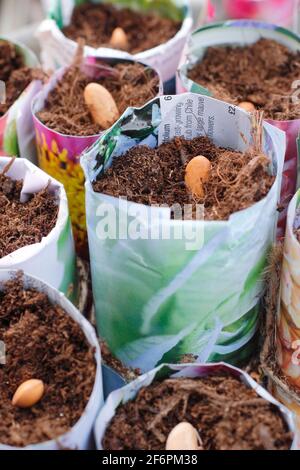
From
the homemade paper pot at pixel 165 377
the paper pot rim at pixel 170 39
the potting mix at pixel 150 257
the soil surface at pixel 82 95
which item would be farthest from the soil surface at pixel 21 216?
the paper pot rim at pixel 170 39

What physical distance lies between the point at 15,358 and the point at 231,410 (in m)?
0.23

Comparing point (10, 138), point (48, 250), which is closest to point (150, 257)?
point (48, 250)

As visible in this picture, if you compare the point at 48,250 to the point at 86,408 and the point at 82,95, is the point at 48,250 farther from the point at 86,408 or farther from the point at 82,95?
the point at 82,95

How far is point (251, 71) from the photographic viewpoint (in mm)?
1075

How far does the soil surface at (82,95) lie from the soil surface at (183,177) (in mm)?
128

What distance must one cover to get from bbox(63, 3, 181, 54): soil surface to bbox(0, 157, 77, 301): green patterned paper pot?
42 centimetres

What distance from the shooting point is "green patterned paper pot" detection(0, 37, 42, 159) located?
935 millimetres

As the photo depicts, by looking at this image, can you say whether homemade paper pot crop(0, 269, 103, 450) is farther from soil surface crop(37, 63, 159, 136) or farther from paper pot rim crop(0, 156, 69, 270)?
soil surface crop(37, 63, 159, 136)

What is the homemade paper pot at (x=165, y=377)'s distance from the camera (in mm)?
623

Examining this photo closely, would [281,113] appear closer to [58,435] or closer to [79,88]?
[79,88]

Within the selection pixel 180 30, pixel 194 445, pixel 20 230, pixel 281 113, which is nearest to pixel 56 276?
pixel 20 230

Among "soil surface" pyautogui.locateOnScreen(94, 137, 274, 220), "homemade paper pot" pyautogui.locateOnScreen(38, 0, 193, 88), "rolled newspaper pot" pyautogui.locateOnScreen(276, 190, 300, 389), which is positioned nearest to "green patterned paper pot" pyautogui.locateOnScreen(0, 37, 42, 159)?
"homemade paper pot" pyautogui.locateOnScreen(38, 0, 193, 88)

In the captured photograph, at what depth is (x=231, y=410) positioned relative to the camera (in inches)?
24.9

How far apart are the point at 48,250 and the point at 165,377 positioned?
20cm
